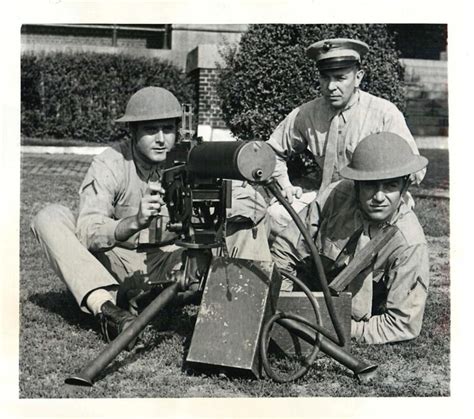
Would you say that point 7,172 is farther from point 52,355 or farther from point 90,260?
point 52,355

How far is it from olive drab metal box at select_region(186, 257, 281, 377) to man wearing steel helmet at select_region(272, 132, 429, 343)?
784 mm

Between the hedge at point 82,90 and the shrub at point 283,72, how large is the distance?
4394 mm

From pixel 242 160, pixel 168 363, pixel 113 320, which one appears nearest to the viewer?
pixel 242 160

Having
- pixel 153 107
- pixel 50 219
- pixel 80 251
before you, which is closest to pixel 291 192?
pixel 153 107

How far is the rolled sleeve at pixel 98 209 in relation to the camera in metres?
4.42

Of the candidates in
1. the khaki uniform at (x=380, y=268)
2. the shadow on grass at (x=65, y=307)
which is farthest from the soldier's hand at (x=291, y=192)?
the shadow on grass at (x=65, y=307)

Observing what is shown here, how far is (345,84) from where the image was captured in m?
5.12

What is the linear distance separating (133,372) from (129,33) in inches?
586

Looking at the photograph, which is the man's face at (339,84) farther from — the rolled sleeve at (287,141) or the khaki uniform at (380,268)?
the khaki uniform at (380,268)

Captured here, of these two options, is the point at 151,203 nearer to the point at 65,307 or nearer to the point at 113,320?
the point at 113,320

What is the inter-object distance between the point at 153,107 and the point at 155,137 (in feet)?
0.67

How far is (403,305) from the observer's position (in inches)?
176

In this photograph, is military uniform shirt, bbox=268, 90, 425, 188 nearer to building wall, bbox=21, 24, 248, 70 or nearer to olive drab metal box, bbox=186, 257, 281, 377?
olive drab metal box, bbox=186, 257, 281, 377
